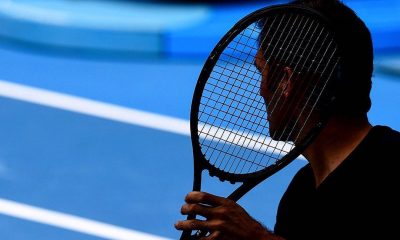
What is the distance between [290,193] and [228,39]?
0.80 ft

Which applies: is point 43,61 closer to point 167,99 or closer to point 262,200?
point 167,99

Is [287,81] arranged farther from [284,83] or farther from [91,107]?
[91,107]

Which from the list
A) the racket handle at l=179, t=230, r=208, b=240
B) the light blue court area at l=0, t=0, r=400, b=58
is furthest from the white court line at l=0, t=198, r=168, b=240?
the racket handle at l=179, t=230, r=208, b=240

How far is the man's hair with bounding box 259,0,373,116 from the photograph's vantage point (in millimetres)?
1296

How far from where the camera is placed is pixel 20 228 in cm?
350

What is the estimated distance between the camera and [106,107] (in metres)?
3.65

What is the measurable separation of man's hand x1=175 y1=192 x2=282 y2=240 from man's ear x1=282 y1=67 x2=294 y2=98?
0.70ft

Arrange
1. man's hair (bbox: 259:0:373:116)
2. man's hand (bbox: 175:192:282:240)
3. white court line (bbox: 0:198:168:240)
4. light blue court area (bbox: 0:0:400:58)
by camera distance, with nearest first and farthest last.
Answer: man's hand (bbox: 175:192:282:240), man's hair (bbox: 259:0:373:116), white court line (bbox: 0:198:168:240), light blue court area (bbox: 0:0:400:58)

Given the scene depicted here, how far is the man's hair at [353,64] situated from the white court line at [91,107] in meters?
2.30

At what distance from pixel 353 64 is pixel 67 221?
7.63 ft

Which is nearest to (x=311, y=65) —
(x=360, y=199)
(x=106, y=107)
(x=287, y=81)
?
(x=287, y=81)

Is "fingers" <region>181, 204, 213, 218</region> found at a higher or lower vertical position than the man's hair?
lower

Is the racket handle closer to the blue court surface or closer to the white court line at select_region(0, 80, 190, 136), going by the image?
the blue court surface

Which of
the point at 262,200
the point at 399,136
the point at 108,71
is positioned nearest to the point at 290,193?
the point at 399,136
